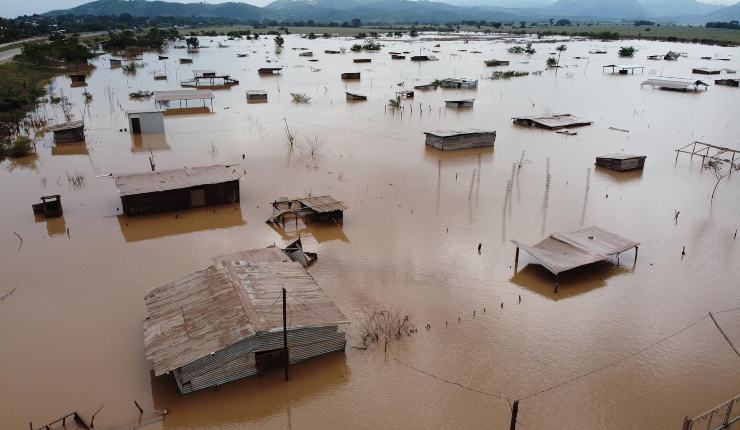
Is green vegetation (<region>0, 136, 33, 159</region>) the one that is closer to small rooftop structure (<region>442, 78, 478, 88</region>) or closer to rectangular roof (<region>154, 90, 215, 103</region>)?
rectangular roof (<region>154, 90, 215, 103</region>)

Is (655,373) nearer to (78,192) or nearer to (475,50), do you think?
(78,192)

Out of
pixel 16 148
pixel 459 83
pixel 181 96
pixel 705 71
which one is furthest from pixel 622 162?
pixel 705 71

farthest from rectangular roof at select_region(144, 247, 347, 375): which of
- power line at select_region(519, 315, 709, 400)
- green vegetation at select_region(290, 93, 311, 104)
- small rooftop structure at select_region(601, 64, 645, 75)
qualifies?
small rooftop structure at select_region(601, 64, 645, 75)

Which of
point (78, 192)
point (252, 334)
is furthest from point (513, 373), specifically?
point (78, 192)

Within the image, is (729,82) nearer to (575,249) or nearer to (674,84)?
(674,84)

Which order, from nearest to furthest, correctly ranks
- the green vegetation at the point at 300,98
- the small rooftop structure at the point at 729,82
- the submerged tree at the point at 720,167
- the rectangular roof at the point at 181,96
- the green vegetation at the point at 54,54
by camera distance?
the submerged tree at the point at 720,167 → the rectangular roof at the point at 181,96 → the green vegetation at the point at 300,98 → the small rooftop structure at the point at 729,82 → the green vegetation at the point at 54,54

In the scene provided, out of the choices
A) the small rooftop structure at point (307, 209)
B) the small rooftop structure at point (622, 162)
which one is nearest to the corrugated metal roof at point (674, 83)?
the small rooftop structure at point (622, 162)

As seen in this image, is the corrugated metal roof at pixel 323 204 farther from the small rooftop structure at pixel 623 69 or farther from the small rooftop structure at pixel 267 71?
the small rooftop structure at pixel 623 69
